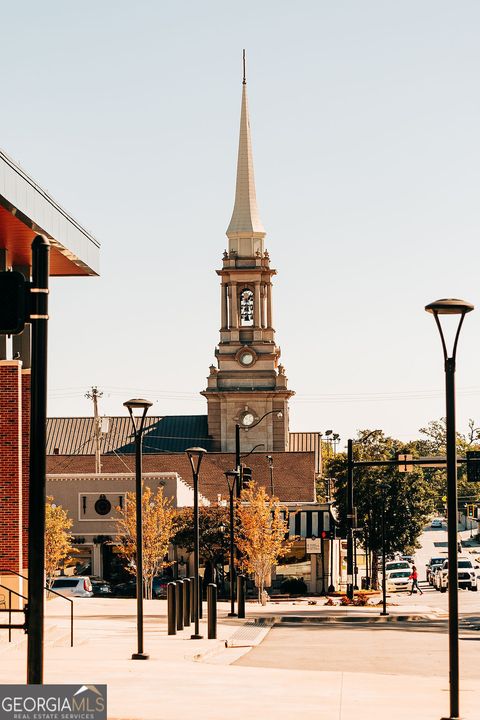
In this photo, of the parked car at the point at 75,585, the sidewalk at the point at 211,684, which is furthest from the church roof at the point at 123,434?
the sidewalk at the point at 211,684

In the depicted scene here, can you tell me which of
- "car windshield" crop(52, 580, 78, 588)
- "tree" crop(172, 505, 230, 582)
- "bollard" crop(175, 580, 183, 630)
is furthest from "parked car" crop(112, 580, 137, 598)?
"bollard" crop(175, 580, 183, 630)

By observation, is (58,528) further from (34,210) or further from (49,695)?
(49,695)

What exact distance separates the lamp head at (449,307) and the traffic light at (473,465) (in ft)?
98.2

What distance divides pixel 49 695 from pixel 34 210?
2075 centimetres

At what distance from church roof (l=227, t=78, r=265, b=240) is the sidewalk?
82107 millimetres

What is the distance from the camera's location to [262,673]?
68.0 ft

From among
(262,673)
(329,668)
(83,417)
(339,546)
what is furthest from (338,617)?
(83,417)

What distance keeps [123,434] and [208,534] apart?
5412cm

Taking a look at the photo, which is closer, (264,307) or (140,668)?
(140,668)

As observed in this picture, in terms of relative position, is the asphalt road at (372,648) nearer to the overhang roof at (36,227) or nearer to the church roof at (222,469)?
the overhang roof at (36,227)

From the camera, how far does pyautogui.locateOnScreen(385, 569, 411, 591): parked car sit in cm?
6631

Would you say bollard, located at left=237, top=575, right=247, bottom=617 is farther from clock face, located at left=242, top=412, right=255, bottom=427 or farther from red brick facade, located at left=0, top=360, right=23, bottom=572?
clock face, located at left=242, top=412, right=255, bottom=427

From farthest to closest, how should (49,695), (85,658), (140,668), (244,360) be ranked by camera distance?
(244,360) < (85,658) < (140,668) < (49,695)

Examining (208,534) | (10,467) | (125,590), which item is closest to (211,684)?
(10,467)
